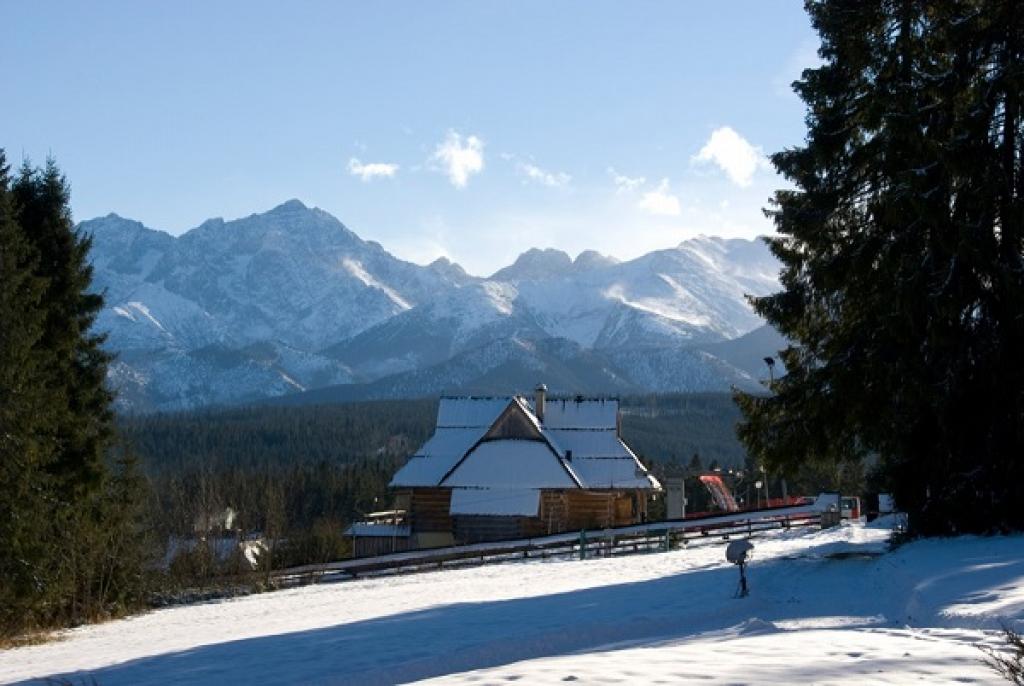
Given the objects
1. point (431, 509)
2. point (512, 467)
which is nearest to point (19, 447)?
point (512, 467)

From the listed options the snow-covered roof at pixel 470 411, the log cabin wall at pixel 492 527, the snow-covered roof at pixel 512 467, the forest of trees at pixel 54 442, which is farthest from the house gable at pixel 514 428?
the forest of trees at pixel 54 442

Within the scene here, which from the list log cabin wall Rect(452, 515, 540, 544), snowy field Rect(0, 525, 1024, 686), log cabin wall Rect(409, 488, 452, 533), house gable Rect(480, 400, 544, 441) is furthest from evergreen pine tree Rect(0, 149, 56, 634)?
house gable Rect(480, 400, 544, 441)

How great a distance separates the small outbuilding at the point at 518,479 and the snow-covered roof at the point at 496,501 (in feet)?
0.17

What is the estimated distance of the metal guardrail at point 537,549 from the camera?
34844mm

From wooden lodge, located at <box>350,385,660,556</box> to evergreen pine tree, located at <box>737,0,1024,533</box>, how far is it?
3277 cm

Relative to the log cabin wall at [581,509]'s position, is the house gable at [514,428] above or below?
above

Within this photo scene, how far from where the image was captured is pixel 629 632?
1591 cm

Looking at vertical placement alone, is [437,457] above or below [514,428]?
below

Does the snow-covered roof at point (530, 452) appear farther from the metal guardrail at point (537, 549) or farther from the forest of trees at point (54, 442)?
the forest of trees at point (54, 442)

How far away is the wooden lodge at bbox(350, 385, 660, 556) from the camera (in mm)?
54469

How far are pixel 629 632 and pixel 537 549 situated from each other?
21.8m

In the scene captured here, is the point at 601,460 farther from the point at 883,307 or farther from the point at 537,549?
the point at 883,307

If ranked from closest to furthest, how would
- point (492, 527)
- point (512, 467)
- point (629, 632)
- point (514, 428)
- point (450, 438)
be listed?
point (629, 632)
point (492, 527)
point (512, 467)
point (514, 428)
point (450, 438)

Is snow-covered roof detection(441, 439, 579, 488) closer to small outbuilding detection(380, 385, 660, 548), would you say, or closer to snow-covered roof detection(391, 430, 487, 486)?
small outbuilding detection(380, 385, 660, 548)
